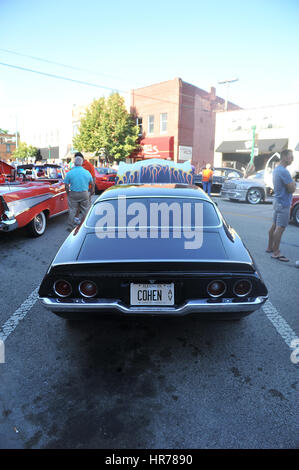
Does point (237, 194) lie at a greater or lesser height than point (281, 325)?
greater

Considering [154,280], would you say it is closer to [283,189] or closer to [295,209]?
[283,189]

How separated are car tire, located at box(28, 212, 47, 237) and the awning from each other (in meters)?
19.6

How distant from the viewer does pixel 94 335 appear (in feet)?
9.77

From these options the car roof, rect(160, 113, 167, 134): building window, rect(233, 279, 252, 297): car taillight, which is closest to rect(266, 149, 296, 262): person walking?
the car roof

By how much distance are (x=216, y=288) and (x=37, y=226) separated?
542 centimetres

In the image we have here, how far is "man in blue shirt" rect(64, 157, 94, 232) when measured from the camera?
671cm

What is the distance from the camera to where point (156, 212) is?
3.23 m

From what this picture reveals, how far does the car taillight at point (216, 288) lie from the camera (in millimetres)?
2404

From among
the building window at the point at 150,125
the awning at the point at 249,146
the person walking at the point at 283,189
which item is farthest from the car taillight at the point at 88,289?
the building window at the point at 150,125

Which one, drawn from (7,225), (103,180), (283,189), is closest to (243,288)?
(283,189)
